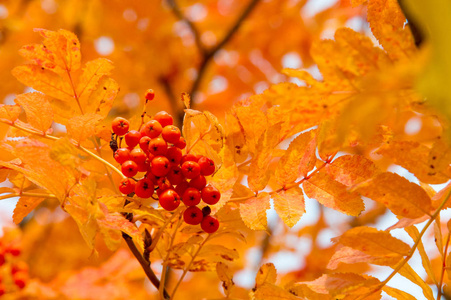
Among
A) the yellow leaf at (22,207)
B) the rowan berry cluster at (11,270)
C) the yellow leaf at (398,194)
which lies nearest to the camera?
the yellow leaf at (398,194)

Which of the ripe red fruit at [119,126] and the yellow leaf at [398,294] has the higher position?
the ripe red fruit at [119,126]

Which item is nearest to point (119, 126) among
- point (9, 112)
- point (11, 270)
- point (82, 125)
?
point (82, 125)

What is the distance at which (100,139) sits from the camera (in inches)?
48.3

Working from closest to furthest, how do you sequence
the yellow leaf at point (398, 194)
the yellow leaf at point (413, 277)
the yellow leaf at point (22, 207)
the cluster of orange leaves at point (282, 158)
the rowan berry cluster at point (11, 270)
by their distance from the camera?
1. the cluster of orange leaves at point (282, 158)
2. the yellow leaf at point (398, 194)
3. the yellow leaf at point (413, 277)
4. the yellow leaf at point (22, 207)
5. the rowan berry cluster at point (11, 270)

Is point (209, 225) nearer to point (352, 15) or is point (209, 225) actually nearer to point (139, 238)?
point (139, 238)

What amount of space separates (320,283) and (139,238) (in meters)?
0.38

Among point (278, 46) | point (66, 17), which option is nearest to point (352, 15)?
point (278, 46)

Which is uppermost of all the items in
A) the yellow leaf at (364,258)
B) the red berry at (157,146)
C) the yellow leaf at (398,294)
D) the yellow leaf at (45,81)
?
the yellow leaf at (45,81)

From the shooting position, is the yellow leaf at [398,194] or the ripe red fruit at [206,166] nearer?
the yellow leaf at [398,194]

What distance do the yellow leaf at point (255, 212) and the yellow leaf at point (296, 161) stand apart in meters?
0.06

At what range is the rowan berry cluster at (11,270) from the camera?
7.00 feet

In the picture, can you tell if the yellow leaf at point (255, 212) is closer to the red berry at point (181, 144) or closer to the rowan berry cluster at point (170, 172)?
the rowan berry cluster at point (170, 172)

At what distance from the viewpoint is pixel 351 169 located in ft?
3.27

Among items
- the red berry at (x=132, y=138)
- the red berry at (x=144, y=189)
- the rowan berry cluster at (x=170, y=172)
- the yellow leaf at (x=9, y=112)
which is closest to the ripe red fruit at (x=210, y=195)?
the rowan berry cluster at (x=170, y=172)
